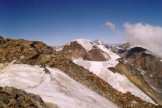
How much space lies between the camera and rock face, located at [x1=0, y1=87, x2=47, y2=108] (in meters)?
19.3

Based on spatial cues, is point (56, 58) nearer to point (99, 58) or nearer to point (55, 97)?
point (55, 97)

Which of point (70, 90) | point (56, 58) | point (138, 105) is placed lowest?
point (138, 105)

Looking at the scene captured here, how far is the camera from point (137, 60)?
434ft

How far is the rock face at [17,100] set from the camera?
1931cm

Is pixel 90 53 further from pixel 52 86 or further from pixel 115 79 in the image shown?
pixel 52 86

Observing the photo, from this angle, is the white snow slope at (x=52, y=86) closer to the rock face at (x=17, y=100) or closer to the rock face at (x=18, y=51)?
the rock face at (x=17, y=100)

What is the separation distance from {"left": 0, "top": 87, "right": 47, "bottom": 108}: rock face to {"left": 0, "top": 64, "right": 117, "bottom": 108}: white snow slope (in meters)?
1.88

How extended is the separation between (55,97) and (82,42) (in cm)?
5190

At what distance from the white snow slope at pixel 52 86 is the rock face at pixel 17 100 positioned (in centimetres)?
188

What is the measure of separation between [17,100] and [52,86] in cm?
743

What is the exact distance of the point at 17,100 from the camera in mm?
20344

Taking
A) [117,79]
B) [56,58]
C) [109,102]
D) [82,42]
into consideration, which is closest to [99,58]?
[82,42]

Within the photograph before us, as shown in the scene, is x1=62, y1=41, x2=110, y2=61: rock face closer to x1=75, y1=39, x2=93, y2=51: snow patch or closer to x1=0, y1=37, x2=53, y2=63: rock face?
x1=75, y1=39, x2=93, y2=51: snow patch

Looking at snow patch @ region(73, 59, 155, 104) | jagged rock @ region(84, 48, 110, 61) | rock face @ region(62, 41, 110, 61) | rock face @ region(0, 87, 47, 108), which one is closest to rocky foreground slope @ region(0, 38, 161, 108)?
snow patch @ region(73, 59, 155, 104)
